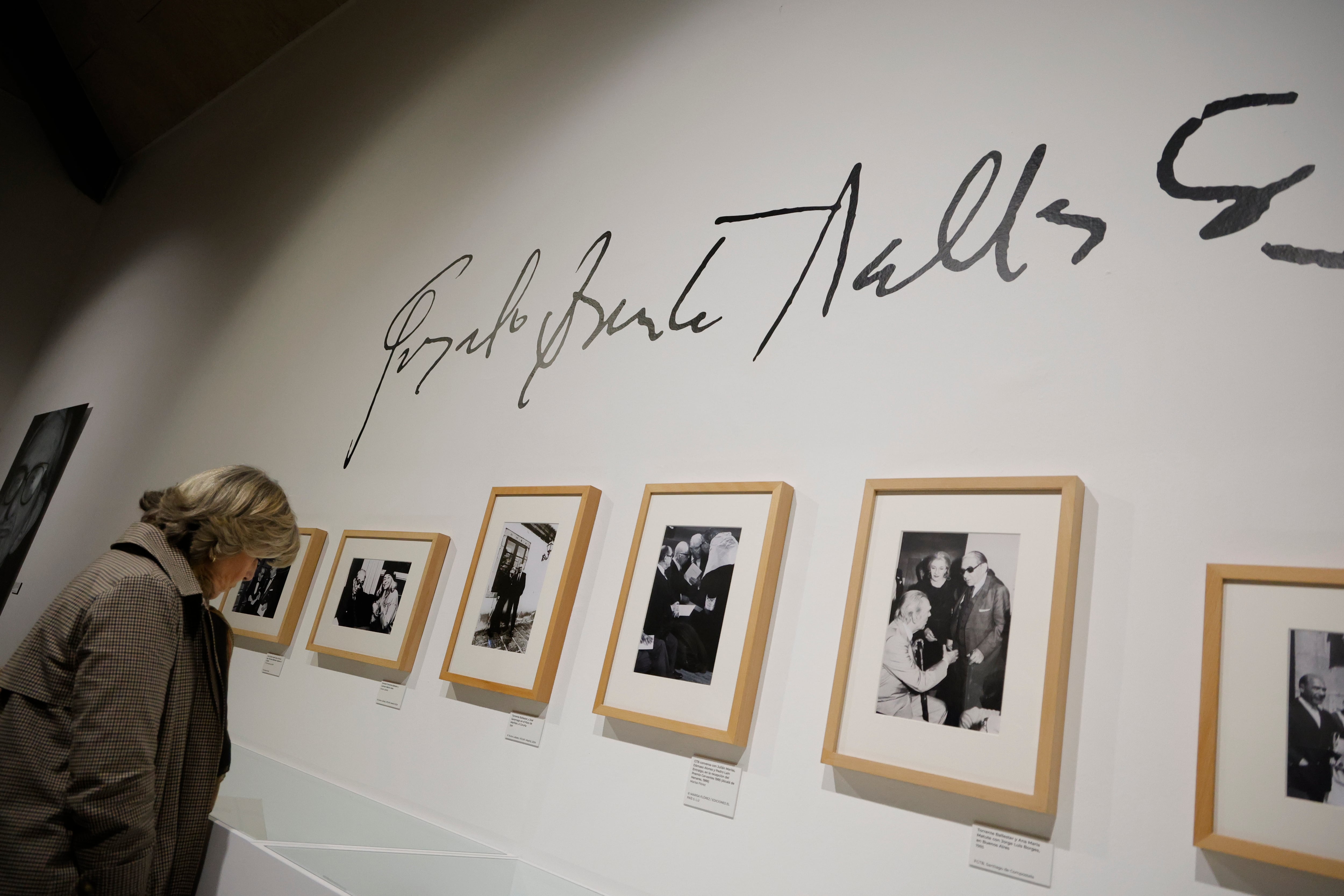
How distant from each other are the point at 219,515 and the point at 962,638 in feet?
4.68

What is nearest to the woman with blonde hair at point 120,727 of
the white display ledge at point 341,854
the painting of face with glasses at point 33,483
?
the white display ledge at point 341,854

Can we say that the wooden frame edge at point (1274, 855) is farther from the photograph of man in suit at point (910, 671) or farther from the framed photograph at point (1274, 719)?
the photograph of man in suit at point (910, 671)

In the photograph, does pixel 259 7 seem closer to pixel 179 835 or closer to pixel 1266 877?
pixel 179 835

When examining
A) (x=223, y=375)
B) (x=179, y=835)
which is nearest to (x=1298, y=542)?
(x=179, y=835)

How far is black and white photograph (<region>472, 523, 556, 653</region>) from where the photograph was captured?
2096mm

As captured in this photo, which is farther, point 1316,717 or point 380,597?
point 380,597

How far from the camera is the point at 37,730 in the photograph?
1438 millimetres

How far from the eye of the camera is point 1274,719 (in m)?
1.16

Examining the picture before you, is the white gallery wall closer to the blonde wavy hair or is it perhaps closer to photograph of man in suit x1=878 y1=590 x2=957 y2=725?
photograph of man in suit x1=878 y1=590 x2=957 y2=725

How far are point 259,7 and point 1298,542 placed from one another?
18.7ft
